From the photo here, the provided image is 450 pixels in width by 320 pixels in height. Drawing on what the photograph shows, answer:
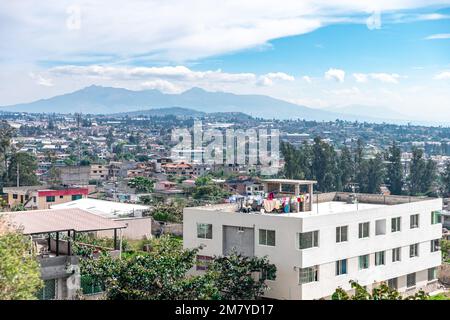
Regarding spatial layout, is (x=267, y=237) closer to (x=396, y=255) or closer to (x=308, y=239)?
(x=308, y=239)

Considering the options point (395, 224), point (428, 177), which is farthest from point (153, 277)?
point (428, 177)

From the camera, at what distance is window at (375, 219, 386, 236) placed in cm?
1387

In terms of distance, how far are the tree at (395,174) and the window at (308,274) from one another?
31.1 m

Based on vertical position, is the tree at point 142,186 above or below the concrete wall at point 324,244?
below

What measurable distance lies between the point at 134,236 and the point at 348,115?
448 feet

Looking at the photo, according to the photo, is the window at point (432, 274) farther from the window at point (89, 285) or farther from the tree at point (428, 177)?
the tree at point (428, 177)

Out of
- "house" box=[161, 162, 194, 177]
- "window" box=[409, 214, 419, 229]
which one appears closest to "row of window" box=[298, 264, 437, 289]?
"window" box=[409, 214, 419, 229]

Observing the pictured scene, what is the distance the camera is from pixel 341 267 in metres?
13.0

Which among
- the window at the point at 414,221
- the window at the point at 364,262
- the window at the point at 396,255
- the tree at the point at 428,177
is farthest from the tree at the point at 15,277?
the tree at the point at 428,177

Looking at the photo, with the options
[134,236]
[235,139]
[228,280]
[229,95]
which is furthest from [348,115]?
[228,280]

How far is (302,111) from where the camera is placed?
15300 cm

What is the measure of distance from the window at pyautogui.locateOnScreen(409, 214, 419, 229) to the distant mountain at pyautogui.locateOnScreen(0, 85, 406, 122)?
124m

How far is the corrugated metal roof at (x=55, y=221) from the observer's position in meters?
10.2

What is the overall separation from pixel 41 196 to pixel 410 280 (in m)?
19.0
